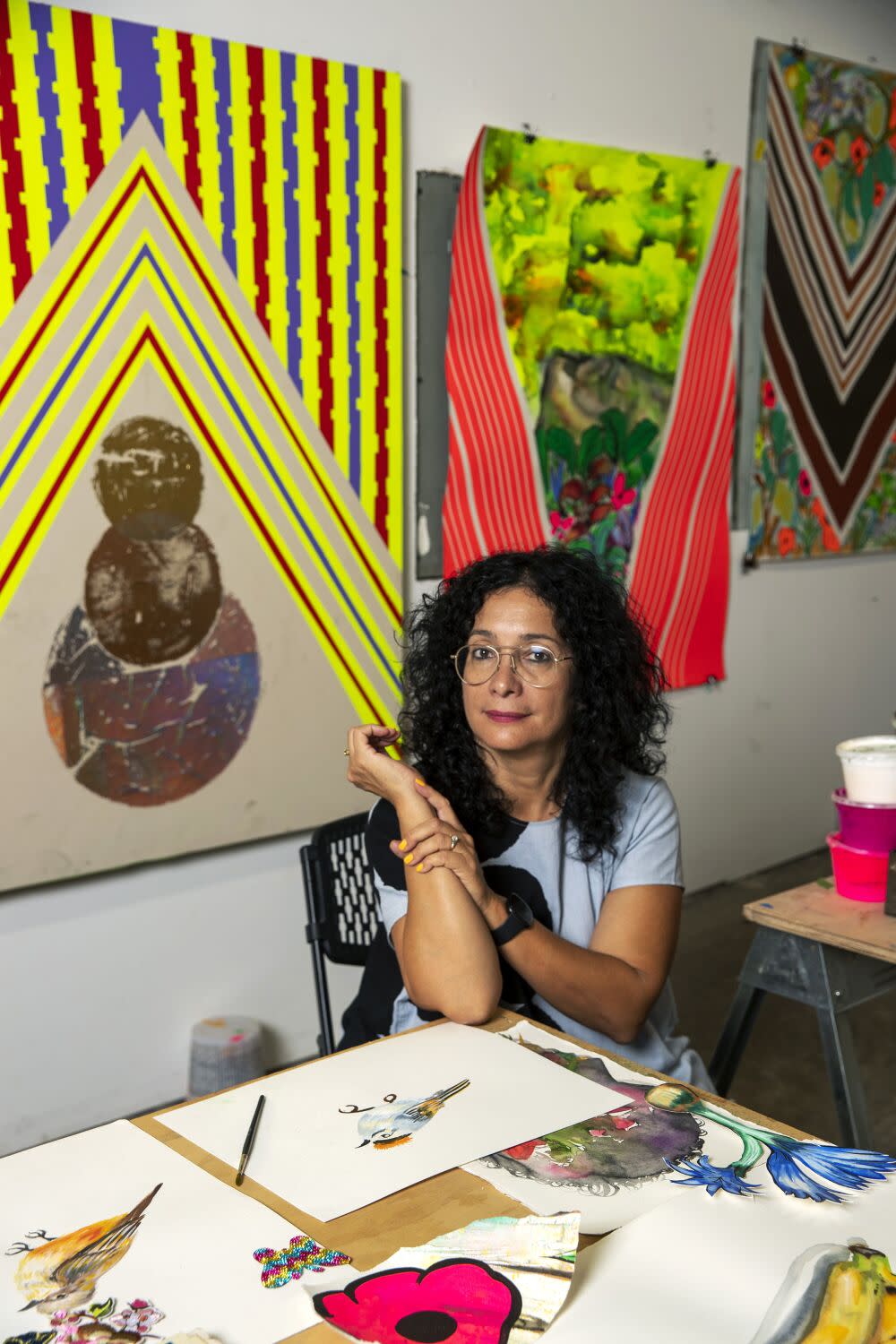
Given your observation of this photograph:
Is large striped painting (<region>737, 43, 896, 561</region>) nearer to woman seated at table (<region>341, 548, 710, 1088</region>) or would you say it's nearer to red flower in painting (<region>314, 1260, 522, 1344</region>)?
woman seated at table (<region>341, 548, 710, 1088</region>)

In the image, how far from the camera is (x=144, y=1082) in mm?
2811

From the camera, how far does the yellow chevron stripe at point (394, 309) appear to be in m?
2.91

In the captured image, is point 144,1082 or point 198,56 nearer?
point 198,56

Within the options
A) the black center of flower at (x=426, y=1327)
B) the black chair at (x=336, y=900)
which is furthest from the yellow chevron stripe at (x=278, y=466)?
the black center of flower at (x=426, y=1327)

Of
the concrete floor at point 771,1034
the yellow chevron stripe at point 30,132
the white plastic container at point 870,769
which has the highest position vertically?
the yellow chevron stripe at point 30,132

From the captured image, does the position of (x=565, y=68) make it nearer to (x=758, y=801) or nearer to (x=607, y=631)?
(x=607, y=631)

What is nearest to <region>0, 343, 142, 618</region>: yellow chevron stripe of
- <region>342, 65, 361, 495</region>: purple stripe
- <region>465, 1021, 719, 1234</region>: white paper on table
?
<region>342, 65, 361, 495</region>: purple stripe

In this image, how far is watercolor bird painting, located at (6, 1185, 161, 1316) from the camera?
0.99 metres

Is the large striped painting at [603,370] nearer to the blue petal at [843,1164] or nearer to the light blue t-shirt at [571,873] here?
the light blue t-shirt at [571,873]

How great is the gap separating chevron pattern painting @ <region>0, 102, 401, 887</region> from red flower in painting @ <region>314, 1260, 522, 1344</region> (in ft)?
5.64

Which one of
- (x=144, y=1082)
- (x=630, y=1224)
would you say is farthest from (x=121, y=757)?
(x=630, y=1224)

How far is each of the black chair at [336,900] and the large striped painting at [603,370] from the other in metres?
1.27

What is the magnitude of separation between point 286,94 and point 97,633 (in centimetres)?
123

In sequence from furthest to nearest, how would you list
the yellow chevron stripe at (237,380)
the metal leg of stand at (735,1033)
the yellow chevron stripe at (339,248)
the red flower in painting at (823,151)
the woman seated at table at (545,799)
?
the red flower in painting at (823,151), the yellow chevron stripe at (339,248), the yellow chevron stripe at (237,380), the metal leg of stand at (735,1033), the woman seated at table at (545,799)
